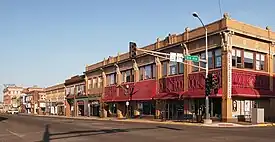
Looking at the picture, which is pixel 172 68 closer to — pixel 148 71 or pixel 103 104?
pixel 148 71

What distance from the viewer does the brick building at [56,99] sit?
91000 millimetres

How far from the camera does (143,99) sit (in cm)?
5009

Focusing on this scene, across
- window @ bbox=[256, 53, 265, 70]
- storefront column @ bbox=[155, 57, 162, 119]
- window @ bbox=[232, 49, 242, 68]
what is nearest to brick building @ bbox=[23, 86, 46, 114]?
storefront column @ bbox=[155, 57, 162, 119]

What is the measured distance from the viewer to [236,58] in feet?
124

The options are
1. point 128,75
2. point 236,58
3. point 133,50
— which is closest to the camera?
point 133,50

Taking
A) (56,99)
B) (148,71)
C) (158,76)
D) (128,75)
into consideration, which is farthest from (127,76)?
(56,99)

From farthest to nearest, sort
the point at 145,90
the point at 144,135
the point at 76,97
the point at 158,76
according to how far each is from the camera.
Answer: the point at 76,97
the point at 145,90
the point at 158,76
the point at 144,135

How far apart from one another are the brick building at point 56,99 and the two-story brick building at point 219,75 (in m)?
43.4

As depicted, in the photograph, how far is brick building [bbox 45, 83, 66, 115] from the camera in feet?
299

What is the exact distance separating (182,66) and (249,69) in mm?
8050

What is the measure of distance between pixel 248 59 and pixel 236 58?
7.70 feet

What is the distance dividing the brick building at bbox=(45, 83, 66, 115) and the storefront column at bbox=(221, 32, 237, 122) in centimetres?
5963

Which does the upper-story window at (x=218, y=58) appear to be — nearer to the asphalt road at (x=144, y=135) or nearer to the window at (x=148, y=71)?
the asphalt road at (x=144, y=135)

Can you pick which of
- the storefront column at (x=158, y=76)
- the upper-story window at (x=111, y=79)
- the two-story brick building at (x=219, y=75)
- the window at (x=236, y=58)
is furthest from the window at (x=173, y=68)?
the upper-story window at (x=111, y=79)
